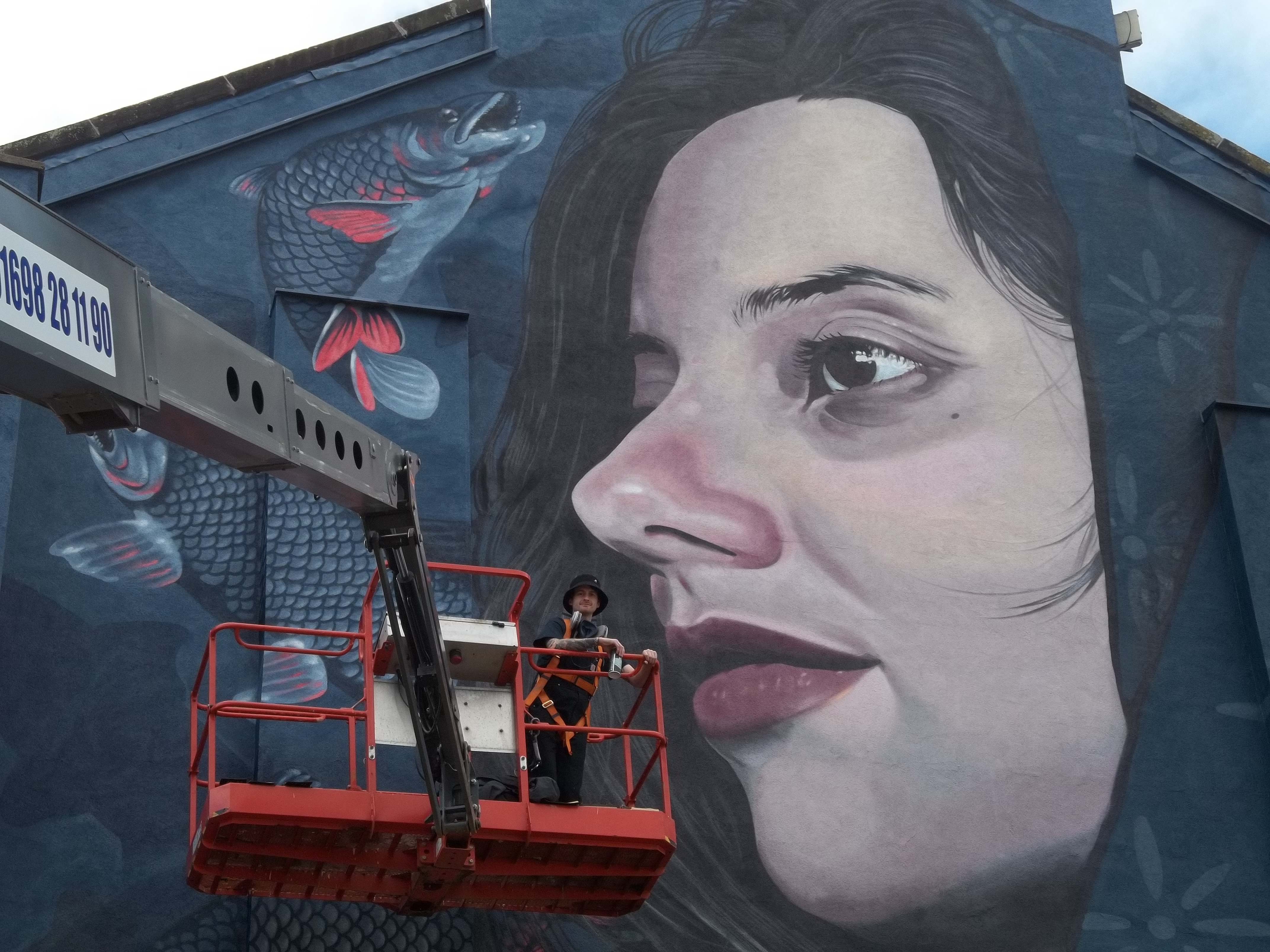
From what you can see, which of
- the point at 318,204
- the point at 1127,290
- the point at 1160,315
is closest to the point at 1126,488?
the point at 1160,315

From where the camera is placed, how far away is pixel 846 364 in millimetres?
13695

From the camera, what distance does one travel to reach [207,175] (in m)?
12.8

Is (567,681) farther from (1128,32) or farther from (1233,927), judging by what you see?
(1128,32)

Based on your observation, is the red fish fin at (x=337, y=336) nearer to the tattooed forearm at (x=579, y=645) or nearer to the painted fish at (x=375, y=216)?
the painted fish at (x=375, y=216)

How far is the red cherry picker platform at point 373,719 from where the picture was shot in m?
5.80

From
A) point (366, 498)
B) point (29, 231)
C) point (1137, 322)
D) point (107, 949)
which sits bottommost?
point (107, 949)

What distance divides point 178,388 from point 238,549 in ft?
20.6

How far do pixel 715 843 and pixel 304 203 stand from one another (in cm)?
581

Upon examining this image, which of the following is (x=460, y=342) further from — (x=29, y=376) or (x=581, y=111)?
(x=29, y=376)

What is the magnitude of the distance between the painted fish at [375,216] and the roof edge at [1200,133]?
228 inches

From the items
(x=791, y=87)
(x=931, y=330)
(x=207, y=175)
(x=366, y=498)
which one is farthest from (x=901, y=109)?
(x=366, y=498)

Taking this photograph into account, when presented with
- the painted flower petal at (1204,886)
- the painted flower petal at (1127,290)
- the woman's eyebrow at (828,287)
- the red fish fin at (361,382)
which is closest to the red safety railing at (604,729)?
the red fish fin at (361,382)

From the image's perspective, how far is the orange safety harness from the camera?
32.1 ft

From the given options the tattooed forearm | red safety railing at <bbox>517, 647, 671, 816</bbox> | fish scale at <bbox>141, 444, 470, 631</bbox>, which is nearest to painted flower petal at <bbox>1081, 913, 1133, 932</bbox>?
red safety railing at <bbox>517, 647, 671, 816</bbox>
